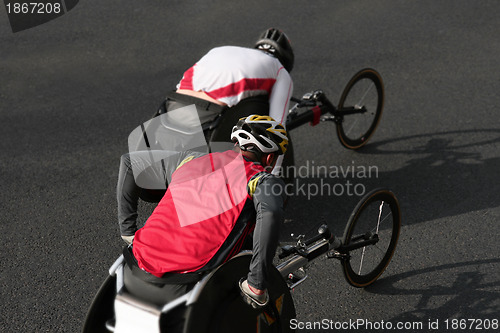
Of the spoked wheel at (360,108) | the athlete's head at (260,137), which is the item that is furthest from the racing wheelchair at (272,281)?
the athlete's head at (260,137)

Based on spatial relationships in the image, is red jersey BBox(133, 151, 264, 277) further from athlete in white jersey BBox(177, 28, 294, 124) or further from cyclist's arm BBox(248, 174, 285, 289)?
athlete in white jersey BBox(177, 28, 294, 124)

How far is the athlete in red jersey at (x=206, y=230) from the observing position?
3.00 metres

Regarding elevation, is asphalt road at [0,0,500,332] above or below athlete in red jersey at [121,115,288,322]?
below

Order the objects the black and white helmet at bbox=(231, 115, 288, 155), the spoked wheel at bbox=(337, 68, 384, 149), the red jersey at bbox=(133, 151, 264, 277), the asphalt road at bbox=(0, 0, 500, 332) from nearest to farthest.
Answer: the red jersey at bbox=(133, 151, 264, 277)
the black and white helmet at bbox=(231, 115, 288, 155)
the asphalt road at bbox=(0, 0, 500, 332)
the spoked wheel at bbox=(337, 68, 384, 149)

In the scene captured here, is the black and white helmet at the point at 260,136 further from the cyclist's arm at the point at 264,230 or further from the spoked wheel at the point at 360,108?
the spoked wheel at the point at 360,108

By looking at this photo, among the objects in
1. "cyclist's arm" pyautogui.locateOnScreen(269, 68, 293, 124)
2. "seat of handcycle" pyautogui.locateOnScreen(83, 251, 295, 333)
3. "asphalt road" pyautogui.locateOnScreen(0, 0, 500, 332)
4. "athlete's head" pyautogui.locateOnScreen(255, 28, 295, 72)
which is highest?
"athlete's head" pyautogui.locateOnScreen(255, 28, 295, 72)

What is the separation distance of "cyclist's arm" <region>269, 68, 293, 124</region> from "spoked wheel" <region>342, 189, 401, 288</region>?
109 centimetres

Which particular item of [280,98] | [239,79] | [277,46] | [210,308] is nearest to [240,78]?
[239,79]

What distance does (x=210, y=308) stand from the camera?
3.02m

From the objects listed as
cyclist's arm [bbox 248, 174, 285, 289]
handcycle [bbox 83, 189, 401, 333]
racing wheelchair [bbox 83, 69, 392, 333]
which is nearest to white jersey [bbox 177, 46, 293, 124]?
racing wheelchair [bbox 83, 69, 392, 333]

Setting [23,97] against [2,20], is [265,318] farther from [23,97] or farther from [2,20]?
[2,20]

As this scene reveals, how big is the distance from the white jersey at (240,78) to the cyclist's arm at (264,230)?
1.78m

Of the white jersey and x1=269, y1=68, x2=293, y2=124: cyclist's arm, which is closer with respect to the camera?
the white jersey

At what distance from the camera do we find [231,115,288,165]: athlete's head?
134 inches
